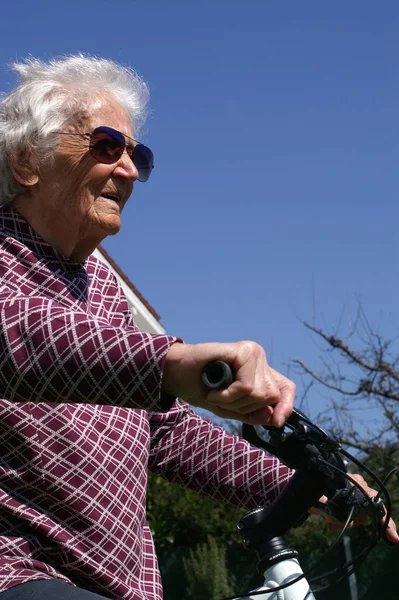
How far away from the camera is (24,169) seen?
110 inches

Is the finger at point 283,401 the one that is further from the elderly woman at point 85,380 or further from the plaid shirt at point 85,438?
the plaid shirt at point 85,438

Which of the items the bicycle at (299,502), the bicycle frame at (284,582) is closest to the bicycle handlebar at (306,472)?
the bicycle at (299,502)

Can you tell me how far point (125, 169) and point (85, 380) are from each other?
1307mm

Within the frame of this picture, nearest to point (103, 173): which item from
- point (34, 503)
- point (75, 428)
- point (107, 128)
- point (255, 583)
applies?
point (107, 128)

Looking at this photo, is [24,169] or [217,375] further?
[24,169]

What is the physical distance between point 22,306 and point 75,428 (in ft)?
2.17

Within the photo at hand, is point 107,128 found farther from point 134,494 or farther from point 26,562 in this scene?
point 26,562

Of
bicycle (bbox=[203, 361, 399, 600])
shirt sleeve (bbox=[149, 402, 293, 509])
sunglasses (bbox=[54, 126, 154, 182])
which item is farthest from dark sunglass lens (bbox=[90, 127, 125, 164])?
bicycle (bbox=[203, 361, 399, 600])

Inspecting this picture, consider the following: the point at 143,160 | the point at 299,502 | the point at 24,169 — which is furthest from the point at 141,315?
the point at 299,502

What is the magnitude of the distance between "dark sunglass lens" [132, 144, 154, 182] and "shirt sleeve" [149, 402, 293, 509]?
799 mm

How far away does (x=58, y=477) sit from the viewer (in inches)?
94.4

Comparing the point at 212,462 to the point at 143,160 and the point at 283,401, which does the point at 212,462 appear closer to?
the point at 143,160

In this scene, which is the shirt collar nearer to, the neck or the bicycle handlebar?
the neck

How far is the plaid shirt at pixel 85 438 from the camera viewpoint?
1.77 metres
